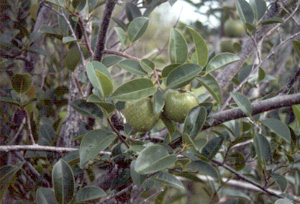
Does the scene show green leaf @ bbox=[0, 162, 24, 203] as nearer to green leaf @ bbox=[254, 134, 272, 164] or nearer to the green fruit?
the green fruit

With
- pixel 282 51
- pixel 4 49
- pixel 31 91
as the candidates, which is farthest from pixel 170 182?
pixel 282 51

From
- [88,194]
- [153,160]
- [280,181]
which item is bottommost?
[280,181]

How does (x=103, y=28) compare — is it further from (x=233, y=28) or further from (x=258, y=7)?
(x=233, y=28)

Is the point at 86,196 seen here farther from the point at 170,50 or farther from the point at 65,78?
the point at 65,78

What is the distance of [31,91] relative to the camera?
1098 millimetres

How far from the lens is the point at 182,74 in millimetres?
655

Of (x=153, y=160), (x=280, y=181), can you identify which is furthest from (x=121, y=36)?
(x=280, y=181)

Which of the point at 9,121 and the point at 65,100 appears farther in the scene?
the point at 65,100

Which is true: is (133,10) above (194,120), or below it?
above

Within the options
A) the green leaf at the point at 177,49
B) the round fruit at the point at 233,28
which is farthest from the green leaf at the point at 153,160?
the round fruit at the point at 233,28

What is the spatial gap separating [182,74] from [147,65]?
0.09 m

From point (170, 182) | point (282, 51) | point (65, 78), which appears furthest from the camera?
point (282, 51)

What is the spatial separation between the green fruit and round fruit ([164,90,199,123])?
0.03m

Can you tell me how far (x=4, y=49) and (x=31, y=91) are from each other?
0.68 ft
